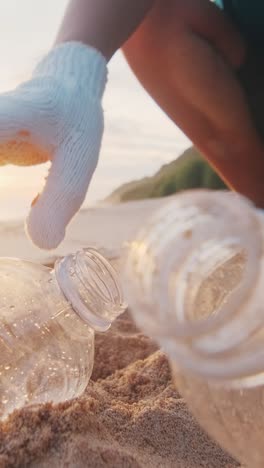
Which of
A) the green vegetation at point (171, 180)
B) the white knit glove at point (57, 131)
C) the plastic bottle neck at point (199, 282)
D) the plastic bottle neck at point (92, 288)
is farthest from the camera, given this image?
the green vegetation at point (171, 180)

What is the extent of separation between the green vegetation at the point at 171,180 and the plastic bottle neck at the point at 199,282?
2.15 m

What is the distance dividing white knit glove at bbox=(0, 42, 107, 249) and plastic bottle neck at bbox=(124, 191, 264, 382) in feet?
1.68

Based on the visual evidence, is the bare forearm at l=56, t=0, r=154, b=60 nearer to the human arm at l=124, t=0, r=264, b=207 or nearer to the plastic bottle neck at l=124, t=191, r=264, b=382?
the human arm at l=124, t=0, r=264, b=207

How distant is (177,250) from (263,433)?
0.31 meters

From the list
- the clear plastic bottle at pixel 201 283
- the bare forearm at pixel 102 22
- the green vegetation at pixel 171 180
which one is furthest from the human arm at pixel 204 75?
the green vegetation at pixel 171 180

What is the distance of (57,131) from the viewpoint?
44.1 inches

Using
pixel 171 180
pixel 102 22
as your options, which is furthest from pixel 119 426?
pixel 171 180

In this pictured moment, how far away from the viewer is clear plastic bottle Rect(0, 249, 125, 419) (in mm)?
898

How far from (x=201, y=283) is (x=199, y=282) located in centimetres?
1

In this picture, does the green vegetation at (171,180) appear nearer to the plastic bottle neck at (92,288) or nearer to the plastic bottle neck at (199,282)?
the plastic bottle neck at (92,288)

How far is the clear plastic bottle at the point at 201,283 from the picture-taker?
506mm

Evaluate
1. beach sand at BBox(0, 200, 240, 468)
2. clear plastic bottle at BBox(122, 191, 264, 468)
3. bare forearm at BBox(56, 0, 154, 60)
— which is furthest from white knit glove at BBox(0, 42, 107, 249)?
clear plastic bottle at BBox(122, 191, 264, 468)

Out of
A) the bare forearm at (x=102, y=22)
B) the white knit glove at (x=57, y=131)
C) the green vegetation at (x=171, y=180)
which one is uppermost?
the bare forearm at (x=102, y=22)

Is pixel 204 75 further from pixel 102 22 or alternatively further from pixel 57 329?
pixel 57 329
